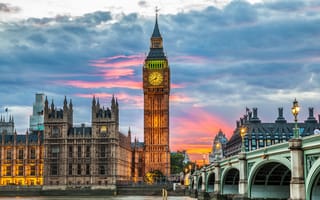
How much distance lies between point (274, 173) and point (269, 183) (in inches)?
52.6

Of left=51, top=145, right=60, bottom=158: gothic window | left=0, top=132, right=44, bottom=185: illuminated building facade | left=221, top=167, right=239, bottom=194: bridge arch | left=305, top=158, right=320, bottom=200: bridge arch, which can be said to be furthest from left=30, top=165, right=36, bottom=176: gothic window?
left=305, top=158, right=320, bottom=200: bridge arch

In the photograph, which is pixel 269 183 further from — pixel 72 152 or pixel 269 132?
pixel 269 132

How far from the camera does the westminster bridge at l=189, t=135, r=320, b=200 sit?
37656 millimetres

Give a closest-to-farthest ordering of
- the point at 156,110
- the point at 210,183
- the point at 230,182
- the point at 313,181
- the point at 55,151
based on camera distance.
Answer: the point at 313,181, the point at 230,182, the point at 210,183, the point at 55,151, the point at 156,110

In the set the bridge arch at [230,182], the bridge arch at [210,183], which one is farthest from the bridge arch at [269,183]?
the bridge arch at [210,183]

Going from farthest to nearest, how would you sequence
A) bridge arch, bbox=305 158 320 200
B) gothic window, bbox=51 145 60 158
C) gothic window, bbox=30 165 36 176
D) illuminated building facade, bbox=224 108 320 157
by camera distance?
illuminated building facade, bbox=224 108 320 157 → gothic window, bbox=30 165 36 176 → gothic window, bbox=51 145 60 158 → bridge arch, bbox=305 158 320 200

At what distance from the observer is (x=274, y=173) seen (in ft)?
186

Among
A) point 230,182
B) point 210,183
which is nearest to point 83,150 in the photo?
point 210,183

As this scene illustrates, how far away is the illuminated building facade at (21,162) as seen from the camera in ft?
545

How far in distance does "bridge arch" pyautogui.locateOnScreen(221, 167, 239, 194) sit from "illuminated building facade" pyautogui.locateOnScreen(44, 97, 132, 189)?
83319 mm

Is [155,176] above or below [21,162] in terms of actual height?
below

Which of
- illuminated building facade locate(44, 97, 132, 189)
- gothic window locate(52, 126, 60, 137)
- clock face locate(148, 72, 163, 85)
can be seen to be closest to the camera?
illuminated building facade locate(44, 97, 132, 189)

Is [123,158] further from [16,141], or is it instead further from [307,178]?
[307,178]

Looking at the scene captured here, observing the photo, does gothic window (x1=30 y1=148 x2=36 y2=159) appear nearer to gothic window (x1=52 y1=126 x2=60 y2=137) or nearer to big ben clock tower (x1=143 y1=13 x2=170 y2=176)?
gothic window (x1=52 y1=126 x2=60 y2=137)
